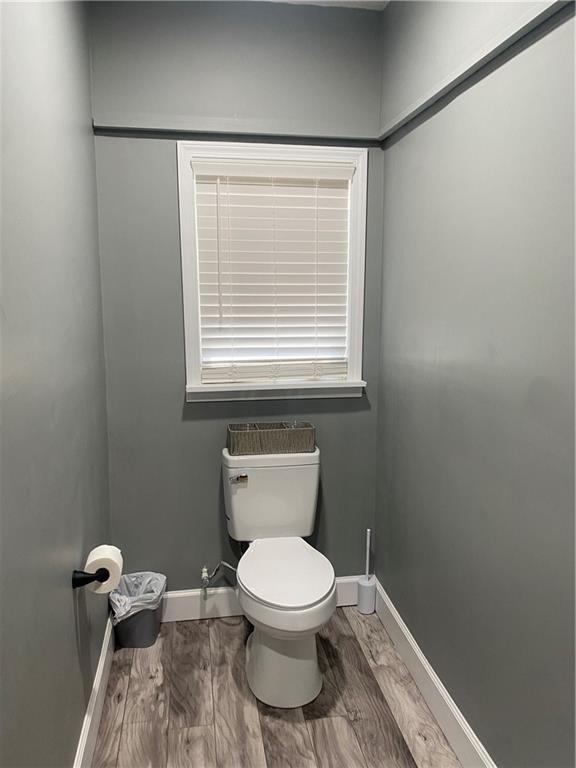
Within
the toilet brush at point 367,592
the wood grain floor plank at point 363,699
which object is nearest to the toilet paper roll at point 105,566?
the wood grain floor plank at point 363,699

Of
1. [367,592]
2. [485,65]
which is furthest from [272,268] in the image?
[367,592]

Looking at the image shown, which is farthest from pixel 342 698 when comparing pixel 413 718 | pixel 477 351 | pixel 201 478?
pixel 477 351

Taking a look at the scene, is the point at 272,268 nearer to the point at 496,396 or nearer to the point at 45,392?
the point at 496,396

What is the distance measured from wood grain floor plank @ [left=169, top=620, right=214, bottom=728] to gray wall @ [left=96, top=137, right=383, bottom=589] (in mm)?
205

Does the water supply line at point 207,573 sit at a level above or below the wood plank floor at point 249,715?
above

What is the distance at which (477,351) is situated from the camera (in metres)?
1.61

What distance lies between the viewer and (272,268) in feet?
7.85

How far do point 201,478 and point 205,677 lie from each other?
2.59 feet

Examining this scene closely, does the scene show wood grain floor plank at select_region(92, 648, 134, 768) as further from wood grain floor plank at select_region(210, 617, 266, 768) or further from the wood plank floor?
wood grain floor plank at select_region(210, 617, 266, 768)

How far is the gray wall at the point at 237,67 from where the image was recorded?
2109 mm

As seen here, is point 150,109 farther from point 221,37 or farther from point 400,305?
point 400,305

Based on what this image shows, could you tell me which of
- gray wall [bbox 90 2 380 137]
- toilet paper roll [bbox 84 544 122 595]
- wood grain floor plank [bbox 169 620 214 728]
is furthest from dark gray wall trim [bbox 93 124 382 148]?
wood grain floor plank [bbox 169 620 214 728]

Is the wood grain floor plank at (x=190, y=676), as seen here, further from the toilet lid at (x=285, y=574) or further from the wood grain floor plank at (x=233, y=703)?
the toilet lid at (x=285, y=574)

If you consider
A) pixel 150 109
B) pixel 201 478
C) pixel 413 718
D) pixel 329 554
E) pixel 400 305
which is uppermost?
pixel 150 109
